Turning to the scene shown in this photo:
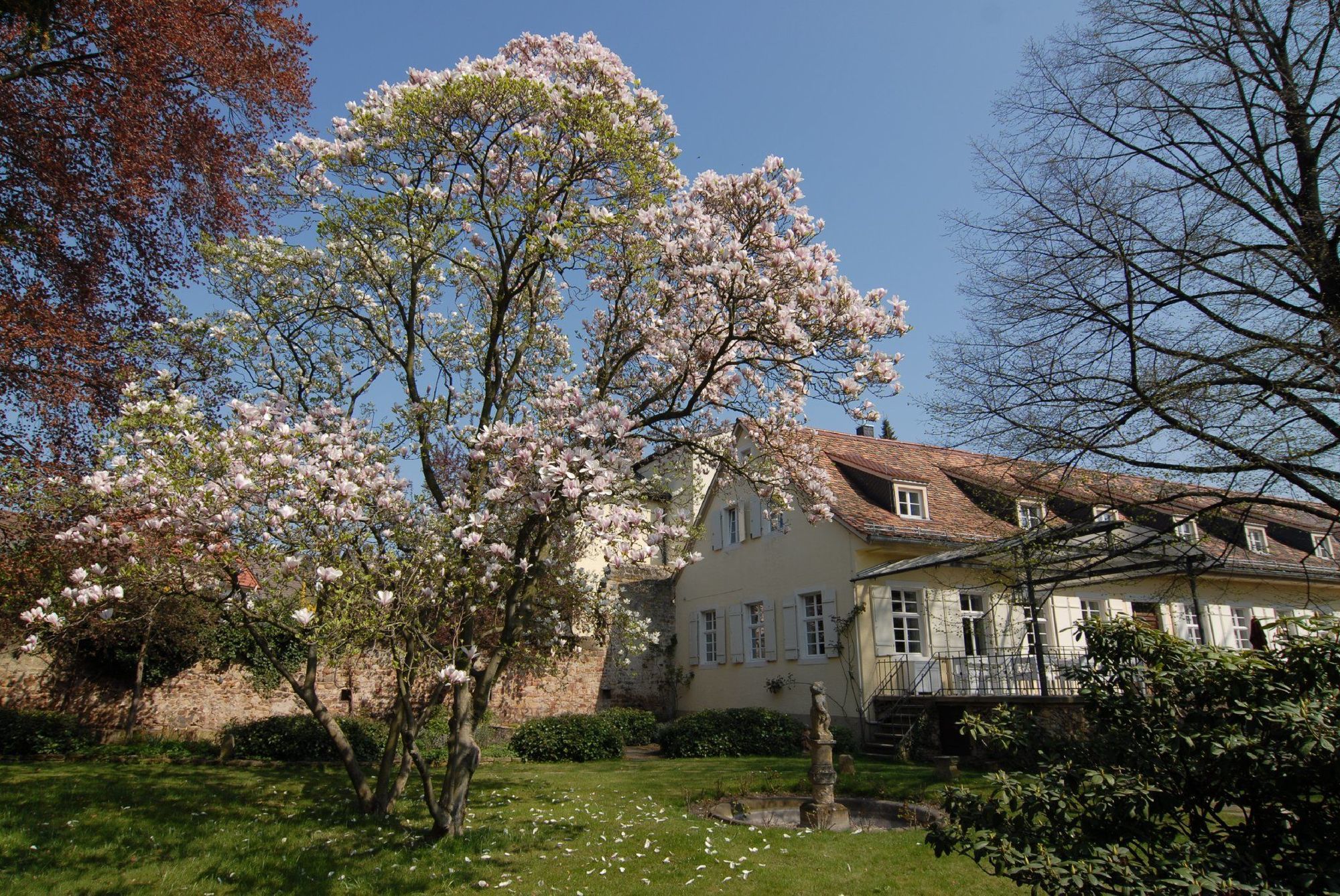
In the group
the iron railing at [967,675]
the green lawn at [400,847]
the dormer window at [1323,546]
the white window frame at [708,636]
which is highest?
the dormer window at [1323,546]

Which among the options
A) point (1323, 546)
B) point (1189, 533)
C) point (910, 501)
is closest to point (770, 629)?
point (910, 501)

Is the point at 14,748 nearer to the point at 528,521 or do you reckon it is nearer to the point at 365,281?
the point at 365,281

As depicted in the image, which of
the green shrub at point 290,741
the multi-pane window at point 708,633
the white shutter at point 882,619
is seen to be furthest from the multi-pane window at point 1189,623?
the green shrub at point 290,741

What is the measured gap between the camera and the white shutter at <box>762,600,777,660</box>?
1905cm

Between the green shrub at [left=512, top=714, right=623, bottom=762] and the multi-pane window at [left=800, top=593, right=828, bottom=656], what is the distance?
486 centimetres

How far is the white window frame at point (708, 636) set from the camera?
21078 millimetres

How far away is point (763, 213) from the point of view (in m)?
8.80

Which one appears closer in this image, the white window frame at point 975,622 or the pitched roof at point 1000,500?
the pitched roof at point 1000,500

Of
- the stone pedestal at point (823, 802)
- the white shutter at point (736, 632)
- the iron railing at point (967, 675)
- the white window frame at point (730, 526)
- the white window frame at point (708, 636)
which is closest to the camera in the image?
the stone pedestal at point (823, 802)

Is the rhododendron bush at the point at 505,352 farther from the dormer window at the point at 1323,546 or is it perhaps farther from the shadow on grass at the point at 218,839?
the dormer window at the point at 1323,546

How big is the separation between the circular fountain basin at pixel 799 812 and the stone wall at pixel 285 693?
2.74m

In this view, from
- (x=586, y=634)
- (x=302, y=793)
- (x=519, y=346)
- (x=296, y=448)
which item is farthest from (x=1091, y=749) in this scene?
(x=302, y=793)

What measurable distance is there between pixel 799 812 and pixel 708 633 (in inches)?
484

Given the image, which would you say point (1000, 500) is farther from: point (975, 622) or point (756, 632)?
point (756, 632)
